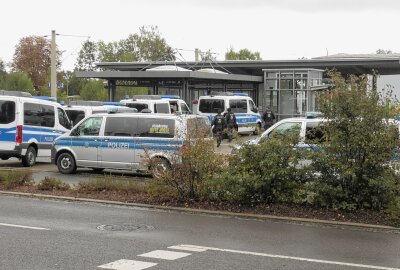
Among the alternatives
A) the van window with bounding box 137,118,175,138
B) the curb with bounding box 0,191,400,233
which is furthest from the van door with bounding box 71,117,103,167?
the curb with bounding box 0,191,400,233

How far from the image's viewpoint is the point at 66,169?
18172 mm

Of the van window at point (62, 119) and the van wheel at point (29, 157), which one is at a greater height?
the van window at point (62, 119)

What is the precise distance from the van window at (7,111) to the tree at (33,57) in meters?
68.0

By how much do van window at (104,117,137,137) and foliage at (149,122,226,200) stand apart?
5.25 m

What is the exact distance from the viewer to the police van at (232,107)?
35.5 meters

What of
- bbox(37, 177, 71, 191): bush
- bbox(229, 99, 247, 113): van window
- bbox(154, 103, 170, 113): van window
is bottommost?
bbox(37, 177, 71, 191): bush

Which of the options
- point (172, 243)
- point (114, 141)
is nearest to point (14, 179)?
point (114, 141)

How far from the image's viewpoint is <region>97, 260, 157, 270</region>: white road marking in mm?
7238

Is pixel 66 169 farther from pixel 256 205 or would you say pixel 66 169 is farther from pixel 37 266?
pixel 37 266

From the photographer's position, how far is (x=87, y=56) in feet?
357

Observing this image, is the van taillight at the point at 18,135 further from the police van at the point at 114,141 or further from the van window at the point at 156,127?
the van window at the point at 156,127

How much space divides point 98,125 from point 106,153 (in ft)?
2.81

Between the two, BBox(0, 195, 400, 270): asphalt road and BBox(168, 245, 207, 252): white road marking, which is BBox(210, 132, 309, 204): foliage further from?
BBox(168, 245, 207, 252): white road marking

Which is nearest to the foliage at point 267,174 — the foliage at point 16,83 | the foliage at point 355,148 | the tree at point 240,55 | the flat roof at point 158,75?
the foliage at point 355,148
